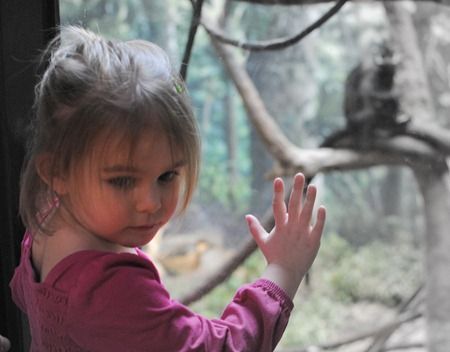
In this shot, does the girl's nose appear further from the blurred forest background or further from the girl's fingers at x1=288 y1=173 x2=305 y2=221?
the blurred forest background

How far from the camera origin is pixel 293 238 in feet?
1.71

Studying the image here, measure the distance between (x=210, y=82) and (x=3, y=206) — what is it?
46.4 inches

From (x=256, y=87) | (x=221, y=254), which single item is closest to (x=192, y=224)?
(x=221, y=254)

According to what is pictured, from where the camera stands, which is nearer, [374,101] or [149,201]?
[149,201]

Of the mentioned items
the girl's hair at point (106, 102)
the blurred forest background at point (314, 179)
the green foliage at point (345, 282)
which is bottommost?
the green foliage at point (345, 282)

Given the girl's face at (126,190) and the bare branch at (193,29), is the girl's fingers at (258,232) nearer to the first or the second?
the girl's face at (126,190)

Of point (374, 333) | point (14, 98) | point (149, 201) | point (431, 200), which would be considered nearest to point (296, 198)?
point (149, 201)

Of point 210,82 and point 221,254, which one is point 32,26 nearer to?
point 221,254

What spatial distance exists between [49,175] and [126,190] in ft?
0.23

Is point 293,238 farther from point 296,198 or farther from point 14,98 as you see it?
point 14,98

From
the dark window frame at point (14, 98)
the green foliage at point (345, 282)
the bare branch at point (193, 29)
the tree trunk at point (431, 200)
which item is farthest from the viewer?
the green foliage at point (345, 282)

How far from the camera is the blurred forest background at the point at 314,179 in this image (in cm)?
146

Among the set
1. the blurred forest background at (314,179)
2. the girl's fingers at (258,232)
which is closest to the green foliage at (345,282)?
the blurred forest background at (314,179)

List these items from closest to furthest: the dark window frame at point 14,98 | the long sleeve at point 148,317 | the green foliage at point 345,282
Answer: the long sleeve at point 148,317 < the dark window frame at point 14,98 < the green foliage at point 345,282
